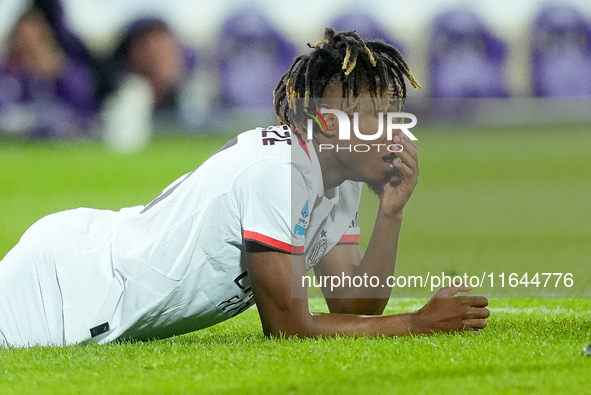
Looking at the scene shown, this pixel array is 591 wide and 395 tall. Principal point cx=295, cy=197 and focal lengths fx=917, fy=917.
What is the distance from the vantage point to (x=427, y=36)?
29.1 m

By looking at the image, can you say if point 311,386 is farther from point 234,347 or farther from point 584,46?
point 584,46

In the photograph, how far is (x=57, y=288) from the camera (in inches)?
171

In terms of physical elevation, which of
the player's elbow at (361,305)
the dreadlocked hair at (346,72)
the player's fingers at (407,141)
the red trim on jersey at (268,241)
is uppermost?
the dreadlocked hair at (346,72)

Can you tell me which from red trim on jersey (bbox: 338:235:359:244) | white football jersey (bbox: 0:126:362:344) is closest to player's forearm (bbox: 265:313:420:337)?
white football jersey (bbox: 0:126:362:344)

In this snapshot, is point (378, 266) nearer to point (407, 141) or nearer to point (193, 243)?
point (407, 141)

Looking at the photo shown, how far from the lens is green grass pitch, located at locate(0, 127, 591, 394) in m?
3.39

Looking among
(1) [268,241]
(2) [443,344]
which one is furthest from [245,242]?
(2) [443,344]

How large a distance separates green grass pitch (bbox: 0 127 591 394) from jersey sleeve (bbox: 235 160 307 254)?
0.48 meters

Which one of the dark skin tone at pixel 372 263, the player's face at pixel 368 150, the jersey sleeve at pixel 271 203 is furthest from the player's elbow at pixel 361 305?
the jersey sleeve at pixel 271 203

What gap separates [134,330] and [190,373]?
0.78 meters

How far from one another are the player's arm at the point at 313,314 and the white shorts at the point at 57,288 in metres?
0.74

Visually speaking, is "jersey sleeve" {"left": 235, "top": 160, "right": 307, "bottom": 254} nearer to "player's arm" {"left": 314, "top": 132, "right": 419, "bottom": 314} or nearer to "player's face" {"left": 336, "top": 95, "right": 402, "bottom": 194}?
"player's face" {"left": 336, "top": 95, "right": 402, "bottom": 194}

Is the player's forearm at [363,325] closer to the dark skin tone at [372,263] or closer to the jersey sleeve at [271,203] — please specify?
the dark skin tone at [372,263]

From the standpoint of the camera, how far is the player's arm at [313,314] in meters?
3.87
